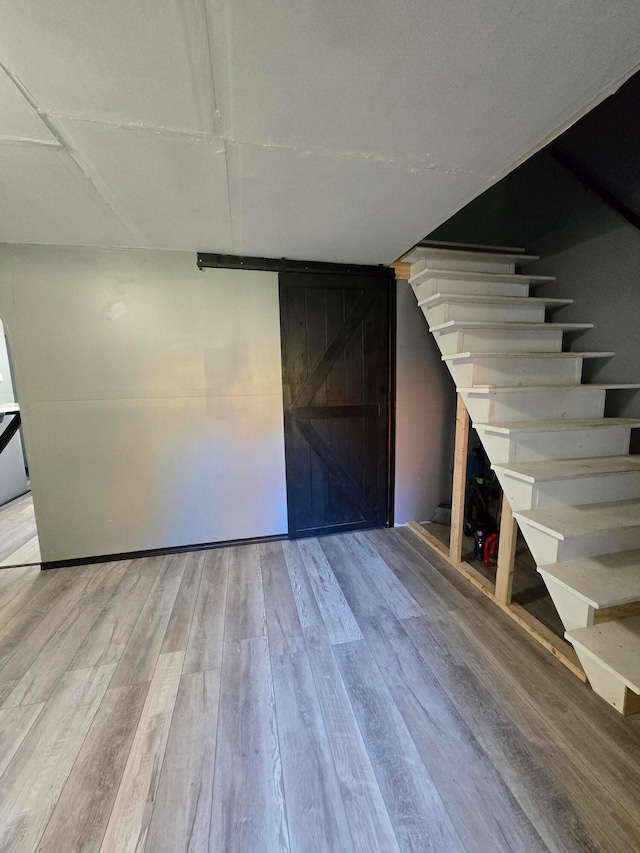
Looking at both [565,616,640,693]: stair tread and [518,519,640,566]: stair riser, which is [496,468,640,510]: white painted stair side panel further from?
[565,616,640,693]: stair tread

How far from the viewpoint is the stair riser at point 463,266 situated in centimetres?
237

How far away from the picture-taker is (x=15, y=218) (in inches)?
68.9

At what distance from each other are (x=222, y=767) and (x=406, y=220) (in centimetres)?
260

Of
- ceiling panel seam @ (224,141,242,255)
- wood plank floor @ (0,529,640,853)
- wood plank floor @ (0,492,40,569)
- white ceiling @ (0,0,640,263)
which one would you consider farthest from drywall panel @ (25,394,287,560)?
white ceiling @ (0,0,640,263)

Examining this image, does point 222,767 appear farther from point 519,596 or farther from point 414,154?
point 414,154

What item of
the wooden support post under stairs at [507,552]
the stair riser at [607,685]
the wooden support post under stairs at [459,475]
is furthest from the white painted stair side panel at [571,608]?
the wooden support post under stairs at [459,475]

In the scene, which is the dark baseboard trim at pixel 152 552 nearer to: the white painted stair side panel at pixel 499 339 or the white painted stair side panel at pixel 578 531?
the white painted stair side panel at pixel 578 531

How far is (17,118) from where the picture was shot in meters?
1.07

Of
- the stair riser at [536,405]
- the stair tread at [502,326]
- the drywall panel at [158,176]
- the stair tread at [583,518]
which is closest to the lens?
the drywall panel at [158,176]

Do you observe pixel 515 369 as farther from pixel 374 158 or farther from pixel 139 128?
pixel 139 128

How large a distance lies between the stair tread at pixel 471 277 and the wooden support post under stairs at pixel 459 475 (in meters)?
0.89

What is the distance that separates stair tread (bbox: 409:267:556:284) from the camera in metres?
2.25

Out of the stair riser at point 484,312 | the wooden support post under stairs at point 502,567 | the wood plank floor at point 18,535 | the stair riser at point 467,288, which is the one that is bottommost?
the wood plank floor at point 18,535

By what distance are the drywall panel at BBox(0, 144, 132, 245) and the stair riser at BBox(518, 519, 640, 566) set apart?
2637 millimetres
